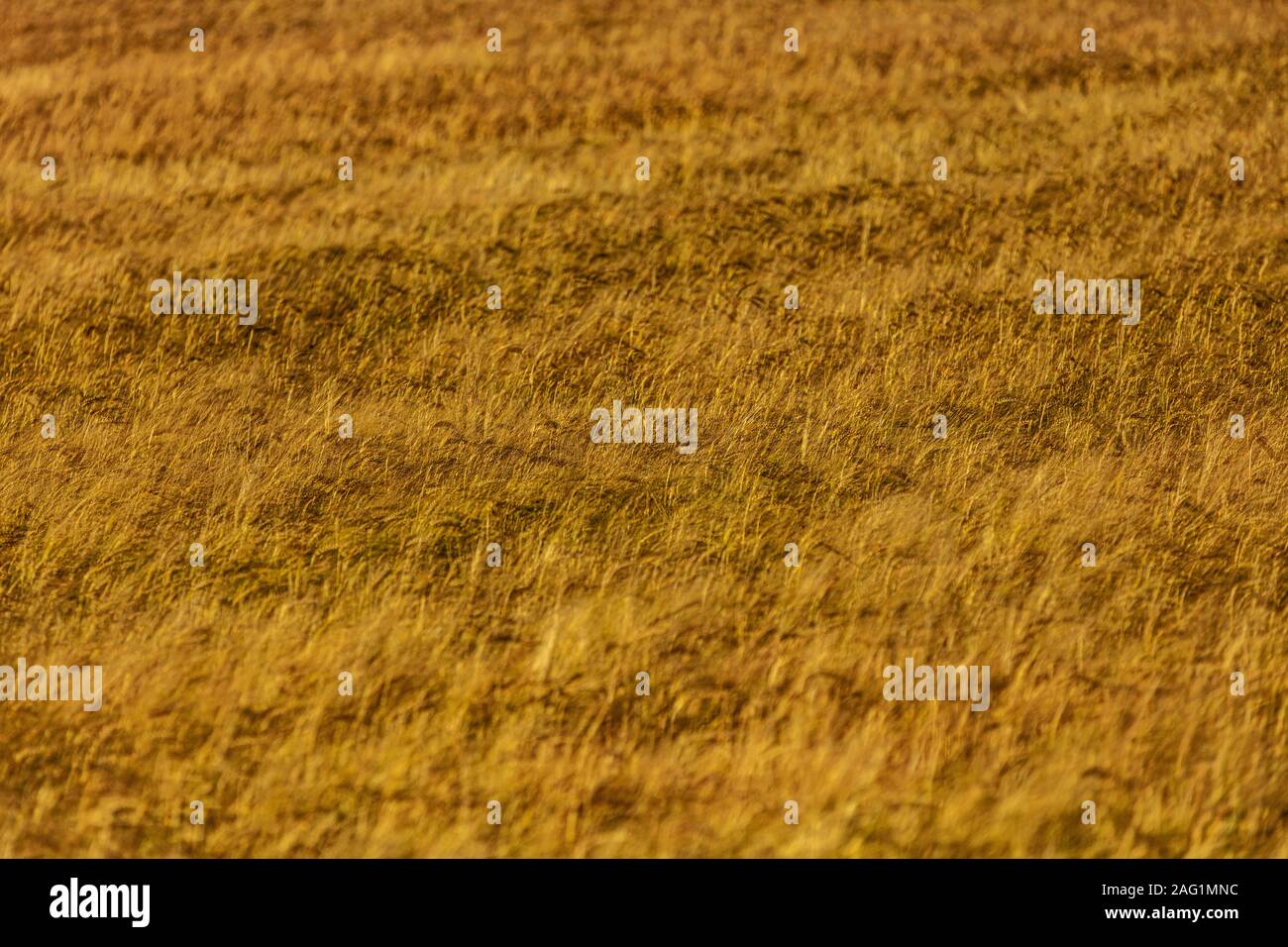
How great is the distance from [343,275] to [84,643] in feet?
19.7

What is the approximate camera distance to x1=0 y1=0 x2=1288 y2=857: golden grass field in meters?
5.92

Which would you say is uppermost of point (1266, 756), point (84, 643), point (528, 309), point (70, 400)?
point (528, 309)

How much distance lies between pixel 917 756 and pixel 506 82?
1310 cm

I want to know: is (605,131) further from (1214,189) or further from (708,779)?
(708,779)

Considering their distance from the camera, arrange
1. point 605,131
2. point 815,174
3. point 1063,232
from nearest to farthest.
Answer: point 1063,232, point 815,174, point 605,131

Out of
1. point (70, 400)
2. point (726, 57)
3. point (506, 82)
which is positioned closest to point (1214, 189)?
point (726, 57)

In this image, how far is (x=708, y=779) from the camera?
19.5 feet

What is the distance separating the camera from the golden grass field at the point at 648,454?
5.92m

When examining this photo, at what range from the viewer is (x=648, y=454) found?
29.0 ft

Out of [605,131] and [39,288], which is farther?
[605,131]

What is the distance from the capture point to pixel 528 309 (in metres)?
11.6

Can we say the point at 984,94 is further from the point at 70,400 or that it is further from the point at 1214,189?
the point at 70,400

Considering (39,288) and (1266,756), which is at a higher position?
(39,288)

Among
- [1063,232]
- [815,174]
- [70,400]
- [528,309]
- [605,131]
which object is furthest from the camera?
[605,131]
